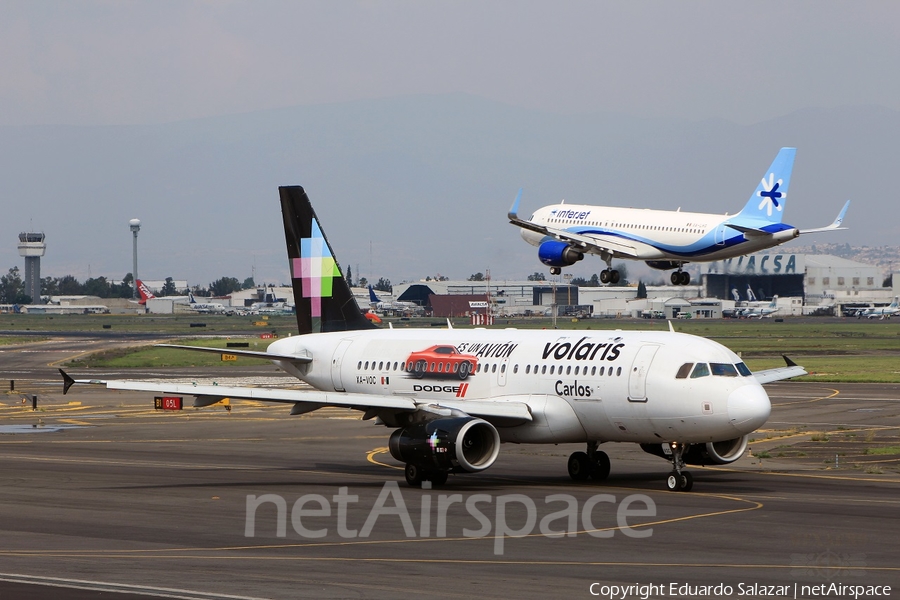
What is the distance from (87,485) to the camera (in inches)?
1336

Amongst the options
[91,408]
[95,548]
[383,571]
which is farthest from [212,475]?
[91,408]

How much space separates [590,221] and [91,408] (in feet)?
97.7

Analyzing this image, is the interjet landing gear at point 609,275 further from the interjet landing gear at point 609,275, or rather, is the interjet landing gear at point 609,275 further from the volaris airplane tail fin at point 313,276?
the volaris airplane tail fin at point 313,276

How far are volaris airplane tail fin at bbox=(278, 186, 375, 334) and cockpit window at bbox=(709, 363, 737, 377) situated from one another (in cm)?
1504

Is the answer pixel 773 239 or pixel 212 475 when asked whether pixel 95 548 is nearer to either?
pixel 212 475

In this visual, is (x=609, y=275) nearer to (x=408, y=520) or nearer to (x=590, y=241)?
(x=590, y=241)

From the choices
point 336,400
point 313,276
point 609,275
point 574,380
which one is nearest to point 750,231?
point 609,275

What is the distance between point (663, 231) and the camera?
6925 centimetres

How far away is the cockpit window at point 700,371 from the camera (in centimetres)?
3203

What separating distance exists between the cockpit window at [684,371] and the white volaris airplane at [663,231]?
3413 cm

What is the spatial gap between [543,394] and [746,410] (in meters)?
6.16

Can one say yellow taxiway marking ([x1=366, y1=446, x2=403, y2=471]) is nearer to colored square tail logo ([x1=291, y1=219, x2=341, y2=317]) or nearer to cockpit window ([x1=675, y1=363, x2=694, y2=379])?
colored square tail logo ([x1=291, y1=219, x2=341, y2=317])

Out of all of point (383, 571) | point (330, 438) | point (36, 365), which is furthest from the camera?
point (36, 365)

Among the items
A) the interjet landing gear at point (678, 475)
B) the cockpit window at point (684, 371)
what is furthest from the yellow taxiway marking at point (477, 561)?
the interjet landing gear at point (678, 475)
